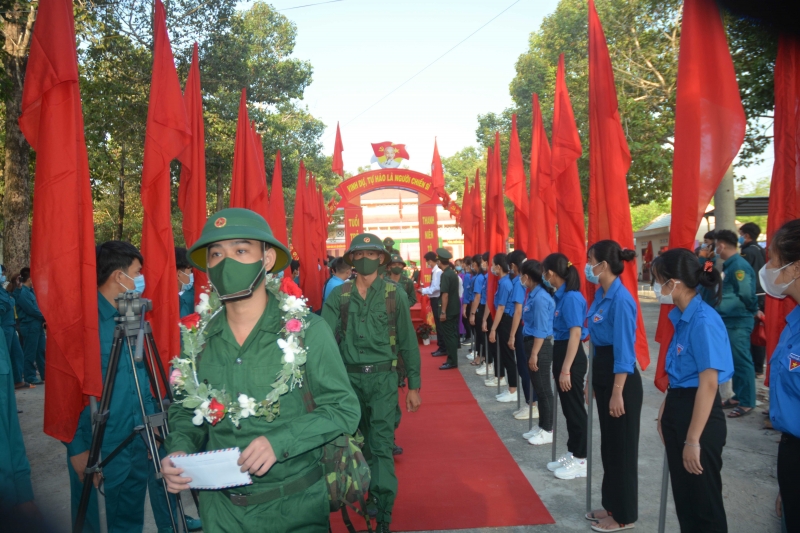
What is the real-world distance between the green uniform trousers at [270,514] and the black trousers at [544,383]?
14.3 feet

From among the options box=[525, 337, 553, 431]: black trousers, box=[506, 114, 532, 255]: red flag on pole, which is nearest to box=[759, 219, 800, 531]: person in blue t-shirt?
box=[525, 337, 553, 431]: black trousers

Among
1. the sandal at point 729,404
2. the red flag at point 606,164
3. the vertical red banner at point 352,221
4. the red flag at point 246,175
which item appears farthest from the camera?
the vertical red banner at point 352,221

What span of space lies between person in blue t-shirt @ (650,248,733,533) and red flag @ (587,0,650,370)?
1330 mm

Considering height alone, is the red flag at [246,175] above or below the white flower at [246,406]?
above

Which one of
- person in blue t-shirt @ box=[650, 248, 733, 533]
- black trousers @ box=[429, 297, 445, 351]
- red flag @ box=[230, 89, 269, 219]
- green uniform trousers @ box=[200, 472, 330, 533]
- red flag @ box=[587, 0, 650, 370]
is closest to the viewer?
green uniform trousers @ box=[200, 472, 330, 533]

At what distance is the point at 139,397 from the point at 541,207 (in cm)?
664

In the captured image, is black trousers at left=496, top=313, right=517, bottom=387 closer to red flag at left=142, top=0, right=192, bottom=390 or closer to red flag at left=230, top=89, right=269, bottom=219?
red flag at left=230, top=89, right=269, bottom=219

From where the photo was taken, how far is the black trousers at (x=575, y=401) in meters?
5.29

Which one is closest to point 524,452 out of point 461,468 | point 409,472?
point 461,468

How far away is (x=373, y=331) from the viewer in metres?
4.81

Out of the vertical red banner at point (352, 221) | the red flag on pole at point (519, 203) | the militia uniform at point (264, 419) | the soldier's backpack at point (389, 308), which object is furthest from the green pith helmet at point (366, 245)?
the vertical red banner at point (352, 221)

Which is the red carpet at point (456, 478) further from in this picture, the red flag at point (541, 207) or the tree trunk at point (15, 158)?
the tree trunk at point (15, 158)

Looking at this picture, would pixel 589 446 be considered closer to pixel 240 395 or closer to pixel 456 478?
pixel 456 478

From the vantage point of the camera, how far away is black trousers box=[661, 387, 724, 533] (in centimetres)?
311
